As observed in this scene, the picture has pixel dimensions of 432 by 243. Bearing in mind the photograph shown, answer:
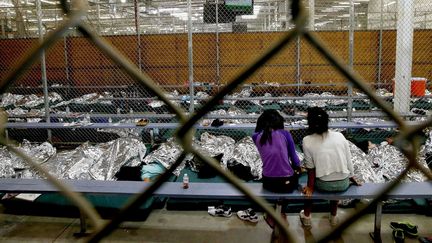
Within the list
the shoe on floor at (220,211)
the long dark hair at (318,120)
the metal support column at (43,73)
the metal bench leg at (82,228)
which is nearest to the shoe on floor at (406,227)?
the long dark hair at (318,120)

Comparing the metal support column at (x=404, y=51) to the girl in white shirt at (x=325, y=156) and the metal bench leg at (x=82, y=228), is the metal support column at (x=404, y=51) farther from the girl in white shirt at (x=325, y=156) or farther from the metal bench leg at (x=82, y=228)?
the metal bench leg at (x=82, y=228)

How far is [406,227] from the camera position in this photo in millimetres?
3975

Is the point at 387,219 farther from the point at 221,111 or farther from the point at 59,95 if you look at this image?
the point at 59,95

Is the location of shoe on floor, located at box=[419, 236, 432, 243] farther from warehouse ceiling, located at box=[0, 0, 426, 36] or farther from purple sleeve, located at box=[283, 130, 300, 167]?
warehouse ceiling, located at box=[0, 0, 426, 36]

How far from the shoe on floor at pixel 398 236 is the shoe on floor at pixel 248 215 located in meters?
1.56

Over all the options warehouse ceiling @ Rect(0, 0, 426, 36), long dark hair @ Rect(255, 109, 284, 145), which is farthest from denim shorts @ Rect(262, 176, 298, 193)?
warehouse ceiling @ Rect(0, 0, 426, 36)

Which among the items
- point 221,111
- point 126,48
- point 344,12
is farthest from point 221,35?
point 344,12

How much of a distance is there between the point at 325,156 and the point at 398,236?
1.22 meters

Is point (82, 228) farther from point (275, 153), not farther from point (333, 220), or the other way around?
point (333, 220)

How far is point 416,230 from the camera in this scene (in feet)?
12.9

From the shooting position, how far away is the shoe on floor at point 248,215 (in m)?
4.38

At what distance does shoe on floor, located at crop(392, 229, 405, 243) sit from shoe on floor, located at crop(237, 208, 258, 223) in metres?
1.56

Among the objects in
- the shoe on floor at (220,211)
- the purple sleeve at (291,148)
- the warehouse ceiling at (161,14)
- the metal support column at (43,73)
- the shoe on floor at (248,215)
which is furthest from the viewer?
the warehouse ceiling at (161,14)

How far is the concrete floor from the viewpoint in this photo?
408 cm
